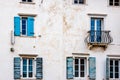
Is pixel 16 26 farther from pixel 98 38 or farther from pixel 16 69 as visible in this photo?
pixel 98 38

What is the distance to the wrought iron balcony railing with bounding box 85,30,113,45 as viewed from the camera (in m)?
42.0

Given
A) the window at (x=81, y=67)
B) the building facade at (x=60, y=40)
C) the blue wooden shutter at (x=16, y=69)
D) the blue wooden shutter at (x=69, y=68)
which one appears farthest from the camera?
the window at (x=81, y=67)

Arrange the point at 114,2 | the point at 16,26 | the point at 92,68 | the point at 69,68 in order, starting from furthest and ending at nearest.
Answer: the point at 114,2
the point at 92,68
the point at 69,68
the point at 16,26

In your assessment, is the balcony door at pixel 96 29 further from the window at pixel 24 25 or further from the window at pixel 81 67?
the window at pixel 24 25

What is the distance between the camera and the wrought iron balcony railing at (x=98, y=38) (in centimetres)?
4197

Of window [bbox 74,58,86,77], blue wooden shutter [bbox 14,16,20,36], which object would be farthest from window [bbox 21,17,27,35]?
window [bbox 74,58,86,77]

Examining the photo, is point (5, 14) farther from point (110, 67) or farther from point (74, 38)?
point (110, 67)

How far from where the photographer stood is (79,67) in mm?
42219

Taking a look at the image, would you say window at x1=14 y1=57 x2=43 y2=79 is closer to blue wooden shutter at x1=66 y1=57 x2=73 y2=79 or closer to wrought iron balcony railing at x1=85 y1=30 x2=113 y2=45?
blue wooden shutter at x1=66 y1=57 x2=73 y2=79

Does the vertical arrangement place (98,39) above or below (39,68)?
above

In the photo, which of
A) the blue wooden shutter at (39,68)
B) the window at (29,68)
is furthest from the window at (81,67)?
the window at (29,68)

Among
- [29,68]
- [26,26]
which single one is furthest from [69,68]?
[26,26]

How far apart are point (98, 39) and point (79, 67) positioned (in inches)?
99.5

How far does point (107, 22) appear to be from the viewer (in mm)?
42812
